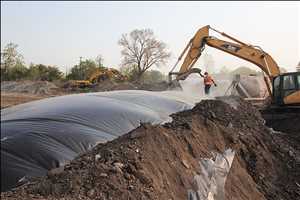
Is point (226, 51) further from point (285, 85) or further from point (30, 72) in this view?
point (30, 72)

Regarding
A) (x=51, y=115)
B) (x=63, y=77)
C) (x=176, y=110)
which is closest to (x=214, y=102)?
(x=176, y=110)

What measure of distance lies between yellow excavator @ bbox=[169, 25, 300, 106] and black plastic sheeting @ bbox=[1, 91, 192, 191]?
6248 millimetres

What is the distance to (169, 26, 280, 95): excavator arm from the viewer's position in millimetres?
14641

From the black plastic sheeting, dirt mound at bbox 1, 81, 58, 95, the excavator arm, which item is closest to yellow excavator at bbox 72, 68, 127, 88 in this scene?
dirt mound at bbox 1, 81, 58, 95

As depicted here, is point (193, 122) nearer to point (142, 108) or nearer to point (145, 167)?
point (142, 108)

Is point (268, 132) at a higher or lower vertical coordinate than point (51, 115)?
lower

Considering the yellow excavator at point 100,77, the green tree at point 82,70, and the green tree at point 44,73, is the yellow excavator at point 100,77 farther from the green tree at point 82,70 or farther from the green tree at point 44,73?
the green tree at point 44,73

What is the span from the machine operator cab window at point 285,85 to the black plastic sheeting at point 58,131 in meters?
6.25

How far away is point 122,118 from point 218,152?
167cm

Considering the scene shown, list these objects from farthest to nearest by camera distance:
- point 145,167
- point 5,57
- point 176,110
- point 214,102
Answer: point 5,57
point 214,102
point 176,110
point 145,167

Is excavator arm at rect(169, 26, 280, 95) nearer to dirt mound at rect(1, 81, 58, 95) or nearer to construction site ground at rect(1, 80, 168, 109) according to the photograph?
construction site ground at rect(1, 80, 168, 109)

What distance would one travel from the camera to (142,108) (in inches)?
319

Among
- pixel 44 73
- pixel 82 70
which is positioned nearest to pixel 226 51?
pixel 82 70

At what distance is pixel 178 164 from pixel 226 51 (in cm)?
1028
